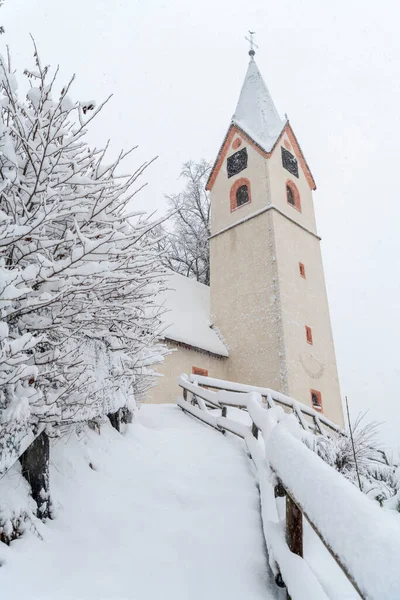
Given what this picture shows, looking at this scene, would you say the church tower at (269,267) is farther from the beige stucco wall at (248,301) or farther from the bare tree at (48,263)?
the bare tree at (48,263)

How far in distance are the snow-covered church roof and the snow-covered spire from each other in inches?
267

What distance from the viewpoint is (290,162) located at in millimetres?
19453

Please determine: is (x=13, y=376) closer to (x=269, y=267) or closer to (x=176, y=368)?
(x=176, y=368)

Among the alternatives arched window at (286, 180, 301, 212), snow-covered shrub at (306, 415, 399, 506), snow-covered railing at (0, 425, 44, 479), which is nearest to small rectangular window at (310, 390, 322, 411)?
snow-covered shrub at (306, 415, 399, 506)

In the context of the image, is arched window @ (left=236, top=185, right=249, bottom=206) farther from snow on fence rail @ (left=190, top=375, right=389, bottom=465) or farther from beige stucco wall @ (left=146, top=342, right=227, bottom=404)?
snow on fence rail @ (left=190, top=375, right=389, bottom=465)

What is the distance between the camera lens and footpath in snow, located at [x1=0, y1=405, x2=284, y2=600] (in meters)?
2.77

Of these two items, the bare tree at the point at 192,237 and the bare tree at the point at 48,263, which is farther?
the bare tree at the point at 192,237

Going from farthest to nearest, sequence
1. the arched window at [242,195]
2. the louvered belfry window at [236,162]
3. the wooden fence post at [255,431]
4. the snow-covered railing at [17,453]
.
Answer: the louvered belfry window at [236,162] → the arched window at [242,195] → the wooden fence post at [255,431] → the snow-covered railing at [17,453]

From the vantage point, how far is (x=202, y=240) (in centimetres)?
2398

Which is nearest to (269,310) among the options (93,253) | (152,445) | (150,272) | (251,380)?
(251,380)

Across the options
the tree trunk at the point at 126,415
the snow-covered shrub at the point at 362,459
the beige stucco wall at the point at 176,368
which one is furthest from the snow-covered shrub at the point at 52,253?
the beige stucco wall at the point at 176,368

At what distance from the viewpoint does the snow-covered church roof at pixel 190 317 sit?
14.7 meters

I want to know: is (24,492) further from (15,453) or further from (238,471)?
(238,471)

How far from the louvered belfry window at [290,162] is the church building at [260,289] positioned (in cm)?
5
